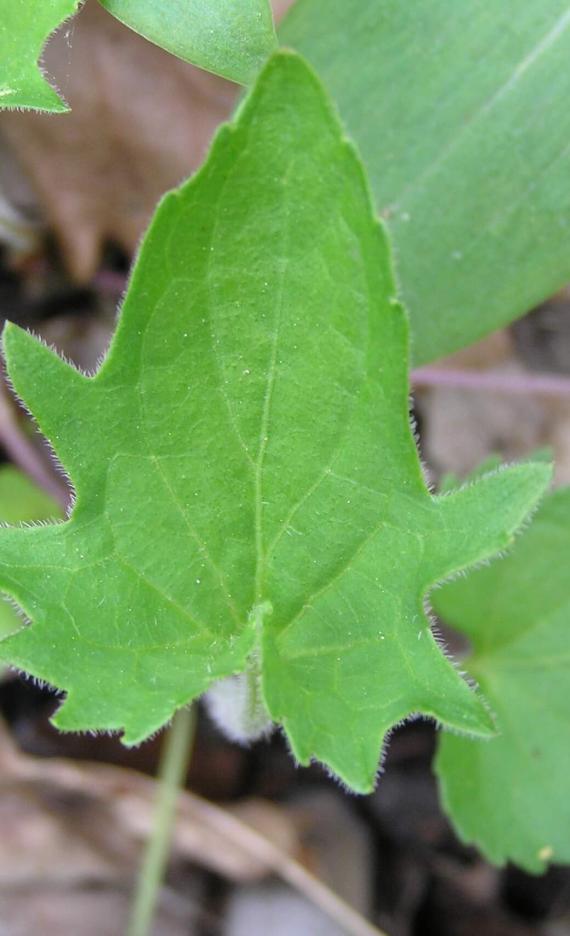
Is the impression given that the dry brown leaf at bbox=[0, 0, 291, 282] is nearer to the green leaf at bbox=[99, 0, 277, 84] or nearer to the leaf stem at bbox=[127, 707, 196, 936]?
the green leaf at bbox=[99, 0, 277, 84]

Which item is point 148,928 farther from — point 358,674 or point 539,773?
point 358,674

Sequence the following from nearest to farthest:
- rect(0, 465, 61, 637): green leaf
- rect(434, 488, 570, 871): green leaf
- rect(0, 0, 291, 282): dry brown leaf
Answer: rect(434, 488, 570, 871): green leaf < rect(0, 465, 61, 637): green leaf < rect(0, 0, 291, 282): dry brown leaf

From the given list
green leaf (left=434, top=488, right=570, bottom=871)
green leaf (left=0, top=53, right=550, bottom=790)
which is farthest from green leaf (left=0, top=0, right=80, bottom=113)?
green leaf (left=434, top=488, right=570, bottom=871)

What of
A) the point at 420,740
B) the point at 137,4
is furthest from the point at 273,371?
the point at 420,740

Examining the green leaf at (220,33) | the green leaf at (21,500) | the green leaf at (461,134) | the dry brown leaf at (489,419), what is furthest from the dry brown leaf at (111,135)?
the green leaf at (220,33)

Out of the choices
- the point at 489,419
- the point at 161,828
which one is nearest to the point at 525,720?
the point at 161,828

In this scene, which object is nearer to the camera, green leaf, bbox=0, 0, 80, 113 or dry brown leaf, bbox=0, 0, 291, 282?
green leaf, bbox=0, 0, 80, 113

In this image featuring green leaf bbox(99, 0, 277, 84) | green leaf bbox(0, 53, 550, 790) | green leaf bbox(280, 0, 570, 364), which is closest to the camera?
green leaf bbox(0, 53, 550, 790)

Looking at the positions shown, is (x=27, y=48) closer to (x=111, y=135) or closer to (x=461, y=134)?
(x=461, y=134)
